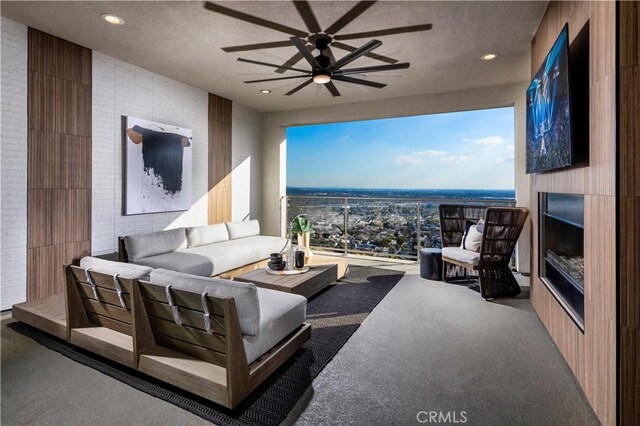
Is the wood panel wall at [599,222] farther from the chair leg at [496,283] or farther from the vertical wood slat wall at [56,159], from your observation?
the vertical wood slat wall at [56,159]

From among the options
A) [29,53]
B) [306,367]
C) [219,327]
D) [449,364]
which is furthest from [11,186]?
[449,364]

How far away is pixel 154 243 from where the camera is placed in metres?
3.98

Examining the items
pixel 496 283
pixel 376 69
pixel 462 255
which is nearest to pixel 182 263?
pixel 376 69

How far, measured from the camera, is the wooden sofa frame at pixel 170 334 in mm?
1697

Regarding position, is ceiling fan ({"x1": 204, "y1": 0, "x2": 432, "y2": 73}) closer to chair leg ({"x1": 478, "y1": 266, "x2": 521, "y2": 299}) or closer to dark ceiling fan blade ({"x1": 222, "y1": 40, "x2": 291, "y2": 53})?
dark ceiling fan blade ({"x1": 222, "y1": 40, "x2": 291, "y2": 53})

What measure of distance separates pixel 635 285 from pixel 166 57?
15.3ft

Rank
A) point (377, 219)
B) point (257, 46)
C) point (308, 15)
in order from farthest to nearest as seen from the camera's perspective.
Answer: point (377, 219) < point (257, 46) < point (308, 15)

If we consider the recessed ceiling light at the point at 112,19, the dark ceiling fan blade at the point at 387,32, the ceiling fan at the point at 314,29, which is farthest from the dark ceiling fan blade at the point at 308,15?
the recessed ceiling light at the point at 112,19

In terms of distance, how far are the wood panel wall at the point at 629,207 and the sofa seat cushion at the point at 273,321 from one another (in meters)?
1.79

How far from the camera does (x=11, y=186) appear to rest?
311 centimetres

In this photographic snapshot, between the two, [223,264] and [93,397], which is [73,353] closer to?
[93,397]

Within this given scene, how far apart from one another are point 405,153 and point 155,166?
21.8ft

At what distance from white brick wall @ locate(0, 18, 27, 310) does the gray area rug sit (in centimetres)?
57

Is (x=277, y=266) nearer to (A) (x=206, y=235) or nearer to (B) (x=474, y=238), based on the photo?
(A) (x=206, y=235)
